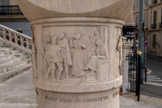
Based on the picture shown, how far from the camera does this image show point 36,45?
3857 millimetres

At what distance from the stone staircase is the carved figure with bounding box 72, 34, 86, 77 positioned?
516cm

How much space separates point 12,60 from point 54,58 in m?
7.77

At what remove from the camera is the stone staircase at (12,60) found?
8448 mm

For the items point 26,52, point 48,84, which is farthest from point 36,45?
point 26,52

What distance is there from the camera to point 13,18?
55.6 feet

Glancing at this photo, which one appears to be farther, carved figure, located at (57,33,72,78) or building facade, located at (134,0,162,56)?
building facade, located at (134,0,162,56)

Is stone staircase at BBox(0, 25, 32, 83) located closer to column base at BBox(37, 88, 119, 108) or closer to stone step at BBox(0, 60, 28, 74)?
stone step at BBox(0, 60, 28, 74)

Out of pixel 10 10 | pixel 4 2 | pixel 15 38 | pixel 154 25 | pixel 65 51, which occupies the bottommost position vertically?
pixel 65 51

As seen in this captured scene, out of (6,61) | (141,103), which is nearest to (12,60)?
(6,61)

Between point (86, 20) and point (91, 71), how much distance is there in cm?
99

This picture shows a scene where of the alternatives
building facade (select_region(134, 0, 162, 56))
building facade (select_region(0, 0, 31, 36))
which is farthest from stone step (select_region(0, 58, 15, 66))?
building facade (select_region(134, 0, 162, 56))

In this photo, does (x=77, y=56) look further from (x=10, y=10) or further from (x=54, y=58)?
(x=10, y=10)

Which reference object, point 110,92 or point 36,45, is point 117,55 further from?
point 36,45

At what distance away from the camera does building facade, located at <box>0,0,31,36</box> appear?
16.8m
